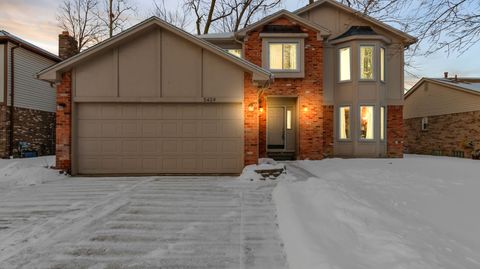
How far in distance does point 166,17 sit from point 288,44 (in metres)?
18.0

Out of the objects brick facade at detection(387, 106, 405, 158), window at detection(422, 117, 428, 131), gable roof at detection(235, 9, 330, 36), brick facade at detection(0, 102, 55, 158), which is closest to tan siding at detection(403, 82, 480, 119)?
window at detection(422, 117, 428, 131)

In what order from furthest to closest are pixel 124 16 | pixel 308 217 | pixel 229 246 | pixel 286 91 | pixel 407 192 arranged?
1. pixel 124 16
2. pixel 286 91
3. pixel 407 192
4. pixel 308 217
5. pixel 229 246

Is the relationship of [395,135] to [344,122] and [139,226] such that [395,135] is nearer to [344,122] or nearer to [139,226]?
[344,122]

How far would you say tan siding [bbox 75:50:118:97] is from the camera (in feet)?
30.7

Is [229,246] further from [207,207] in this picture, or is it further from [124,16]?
[124,16]

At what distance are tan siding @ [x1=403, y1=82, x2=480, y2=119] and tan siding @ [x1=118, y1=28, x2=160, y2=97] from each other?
17.0 m

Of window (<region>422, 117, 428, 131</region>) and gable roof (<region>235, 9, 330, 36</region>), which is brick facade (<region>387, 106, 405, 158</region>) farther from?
window (<region>422, 117, 428, 131</region>)

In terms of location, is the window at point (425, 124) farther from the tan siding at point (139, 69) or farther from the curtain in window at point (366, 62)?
the tan siding at point (139, 69)

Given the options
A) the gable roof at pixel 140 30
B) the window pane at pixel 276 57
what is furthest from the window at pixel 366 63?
the gable roof at pixel 140 30

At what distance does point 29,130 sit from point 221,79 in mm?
11621

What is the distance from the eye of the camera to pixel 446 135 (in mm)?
18344

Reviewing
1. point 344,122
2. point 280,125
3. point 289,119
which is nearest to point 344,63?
point 344,122

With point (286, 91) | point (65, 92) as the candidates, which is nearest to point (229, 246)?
point (65, 92)

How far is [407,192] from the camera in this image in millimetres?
7422
